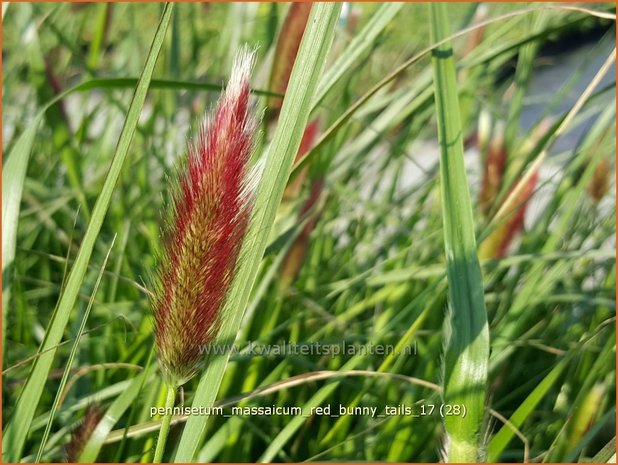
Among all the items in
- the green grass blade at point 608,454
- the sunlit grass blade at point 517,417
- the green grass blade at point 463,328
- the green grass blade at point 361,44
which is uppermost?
the green grass blade at point 361,44

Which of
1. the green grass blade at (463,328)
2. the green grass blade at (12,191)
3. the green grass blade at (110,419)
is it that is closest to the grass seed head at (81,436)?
the green grass blade at (110,419)

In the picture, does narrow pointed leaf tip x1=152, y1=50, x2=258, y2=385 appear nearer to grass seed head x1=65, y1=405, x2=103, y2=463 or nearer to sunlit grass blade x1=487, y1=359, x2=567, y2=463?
A: grass seed head x1=65, y1=405, x2=103, y2=463

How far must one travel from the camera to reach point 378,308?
113 centimetres

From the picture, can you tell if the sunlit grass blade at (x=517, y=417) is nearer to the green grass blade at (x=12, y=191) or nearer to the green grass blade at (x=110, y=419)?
the green grass blade at (x=110, y=419)

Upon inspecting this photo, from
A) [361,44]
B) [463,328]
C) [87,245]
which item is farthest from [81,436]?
[361,44]

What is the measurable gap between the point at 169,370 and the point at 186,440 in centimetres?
5

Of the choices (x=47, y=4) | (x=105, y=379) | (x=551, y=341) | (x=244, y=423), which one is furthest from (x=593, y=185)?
(x=47, y=4)

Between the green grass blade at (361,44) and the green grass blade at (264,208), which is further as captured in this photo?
the green grass blade at (361,44)

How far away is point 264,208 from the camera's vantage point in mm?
509

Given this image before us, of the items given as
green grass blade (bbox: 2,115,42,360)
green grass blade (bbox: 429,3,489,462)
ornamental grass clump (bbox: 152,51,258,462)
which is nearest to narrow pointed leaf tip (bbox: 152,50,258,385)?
ornamental grass clump (bbox: 152,51,258,462)

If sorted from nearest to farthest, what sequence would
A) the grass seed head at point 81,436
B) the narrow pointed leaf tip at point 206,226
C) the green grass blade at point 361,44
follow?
the narrow pointed leaf tip at point 206,226 < the grass seed head at point 81,436 < the green grass blade at point 361,44

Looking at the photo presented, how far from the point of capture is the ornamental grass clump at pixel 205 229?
0.48 m

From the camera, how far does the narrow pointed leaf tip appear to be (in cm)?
48

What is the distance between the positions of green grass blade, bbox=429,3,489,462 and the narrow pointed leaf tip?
6.2 inches
